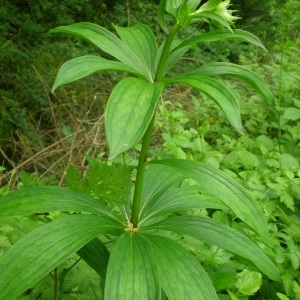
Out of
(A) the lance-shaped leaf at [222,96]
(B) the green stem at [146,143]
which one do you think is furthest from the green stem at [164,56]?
(A) the lance-shaped leaf at [222,96]

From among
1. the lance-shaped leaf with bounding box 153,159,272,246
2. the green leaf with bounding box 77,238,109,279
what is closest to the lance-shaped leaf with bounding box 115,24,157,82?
the lance-shaped leaf with bounding box 153,159,272,246

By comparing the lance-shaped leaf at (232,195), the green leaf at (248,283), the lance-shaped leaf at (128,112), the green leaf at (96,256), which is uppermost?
the lance-shaped leaf at (128,112)

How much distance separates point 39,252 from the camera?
3.42 feet

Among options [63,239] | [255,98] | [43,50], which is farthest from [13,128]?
[63,239]

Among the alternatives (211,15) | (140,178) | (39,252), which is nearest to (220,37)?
(211,15)

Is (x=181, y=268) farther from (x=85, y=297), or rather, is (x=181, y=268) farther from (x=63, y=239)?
(x=85, y=297)

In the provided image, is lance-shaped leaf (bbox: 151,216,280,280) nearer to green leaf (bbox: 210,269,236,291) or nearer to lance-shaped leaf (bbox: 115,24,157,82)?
green leaf (bbox: 210,269,236,291)

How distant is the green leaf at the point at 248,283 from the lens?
134cm

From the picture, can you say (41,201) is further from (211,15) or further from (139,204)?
(211,15)

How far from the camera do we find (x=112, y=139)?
34.9 inches

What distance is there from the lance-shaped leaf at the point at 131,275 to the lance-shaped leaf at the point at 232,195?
24 centimetres

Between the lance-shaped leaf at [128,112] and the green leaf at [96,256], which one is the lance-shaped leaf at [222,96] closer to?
the lance-shaped leaf at [128,112]

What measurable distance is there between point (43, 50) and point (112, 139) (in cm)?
436

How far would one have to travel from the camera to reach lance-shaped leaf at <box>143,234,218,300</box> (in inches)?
41.9
